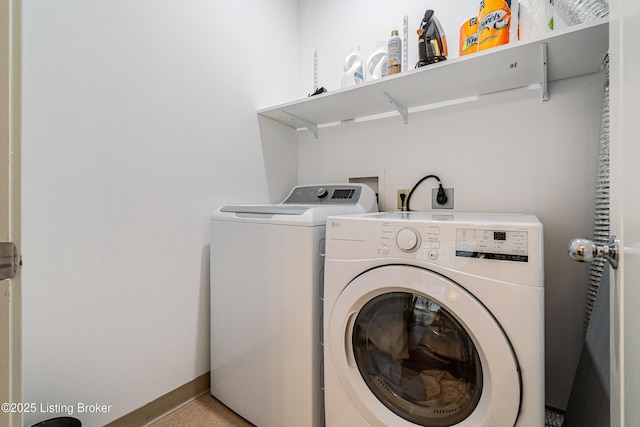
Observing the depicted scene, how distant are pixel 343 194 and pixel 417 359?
0.86 metres

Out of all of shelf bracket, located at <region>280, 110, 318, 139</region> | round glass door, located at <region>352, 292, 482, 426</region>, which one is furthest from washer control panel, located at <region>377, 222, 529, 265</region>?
shelf bracket, located at <region>280, 110, 318, 139</region>

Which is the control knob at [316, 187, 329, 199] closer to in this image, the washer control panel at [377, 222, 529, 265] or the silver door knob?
the washer control panel at [377, 222, 529, 265]

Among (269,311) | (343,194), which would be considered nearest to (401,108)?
(343,194)

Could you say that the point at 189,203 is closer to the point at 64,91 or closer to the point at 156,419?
the point at 64,91

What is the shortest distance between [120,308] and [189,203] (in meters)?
0.51

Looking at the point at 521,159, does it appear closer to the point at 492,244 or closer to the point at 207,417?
the point at 492,244

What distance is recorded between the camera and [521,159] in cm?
126

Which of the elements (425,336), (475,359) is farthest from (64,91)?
(475,359)

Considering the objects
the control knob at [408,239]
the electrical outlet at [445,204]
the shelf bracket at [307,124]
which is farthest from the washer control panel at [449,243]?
the shelf bracket at [307,124]

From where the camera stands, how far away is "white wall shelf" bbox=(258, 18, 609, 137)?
3.14 feet

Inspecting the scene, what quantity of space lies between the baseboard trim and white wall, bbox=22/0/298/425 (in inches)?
1.3

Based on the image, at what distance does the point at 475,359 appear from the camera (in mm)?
791

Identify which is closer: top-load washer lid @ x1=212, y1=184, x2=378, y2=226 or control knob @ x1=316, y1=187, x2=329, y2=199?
top-load washer lid @ x1=212, y1=184, x2=378, y2=226

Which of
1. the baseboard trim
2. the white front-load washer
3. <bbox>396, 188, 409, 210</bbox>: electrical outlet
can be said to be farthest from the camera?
<bbox>396, 188, 409, 210</bbox>: electrical outlet
